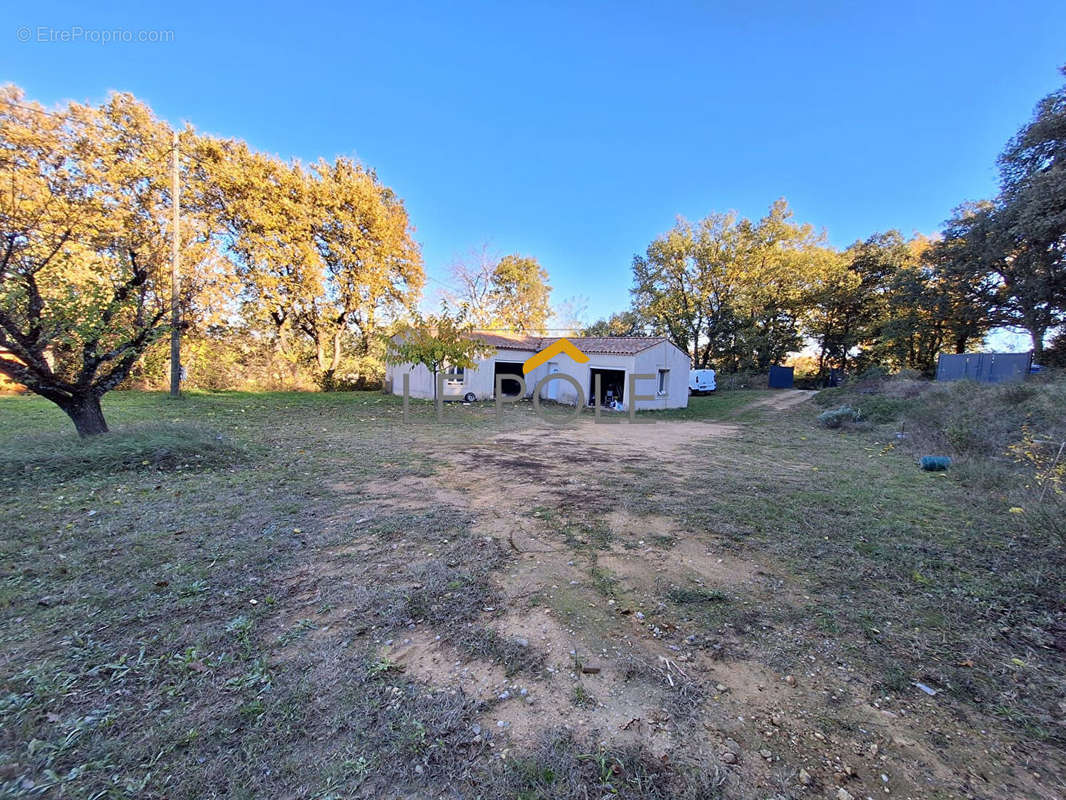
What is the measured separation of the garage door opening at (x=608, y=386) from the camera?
51.8ft

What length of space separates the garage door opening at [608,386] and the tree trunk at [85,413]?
1329 centimetres

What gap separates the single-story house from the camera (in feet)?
50.6

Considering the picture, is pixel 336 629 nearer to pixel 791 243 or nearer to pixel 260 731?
pixel 260 731

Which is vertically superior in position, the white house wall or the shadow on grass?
the white house wall

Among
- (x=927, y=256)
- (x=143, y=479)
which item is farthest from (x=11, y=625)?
(x=927, y=256)

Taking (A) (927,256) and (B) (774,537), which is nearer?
(B) (774,537)

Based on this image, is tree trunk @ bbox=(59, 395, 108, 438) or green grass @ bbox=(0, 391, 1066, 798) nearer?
green grass @ bbox=(0, 391, 1066, 798)

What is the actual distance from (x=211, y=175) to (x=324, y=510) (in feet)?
54.6

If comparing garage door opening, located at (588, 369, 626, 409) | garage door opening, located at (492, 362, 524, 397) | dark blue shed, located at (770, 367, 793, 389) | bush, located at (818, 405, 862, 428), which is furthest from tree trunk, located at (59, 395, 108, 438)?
dark blue shed, located at (770, 367, 793, 389)

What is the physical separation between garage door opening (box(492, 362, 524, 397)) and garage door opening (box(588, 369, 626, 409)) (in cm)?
335

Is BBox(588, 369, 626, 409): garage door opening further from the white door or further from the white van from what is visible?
the white van

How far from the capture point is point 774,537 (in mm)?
3768

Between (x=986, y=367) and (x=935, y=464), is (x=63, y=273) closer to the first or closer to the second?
(x=935, y=464)

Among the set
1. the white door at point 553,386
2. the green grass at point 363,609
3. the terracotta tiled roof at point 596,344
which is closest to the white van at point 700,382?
the terracotta tiled roof at point 596,344
